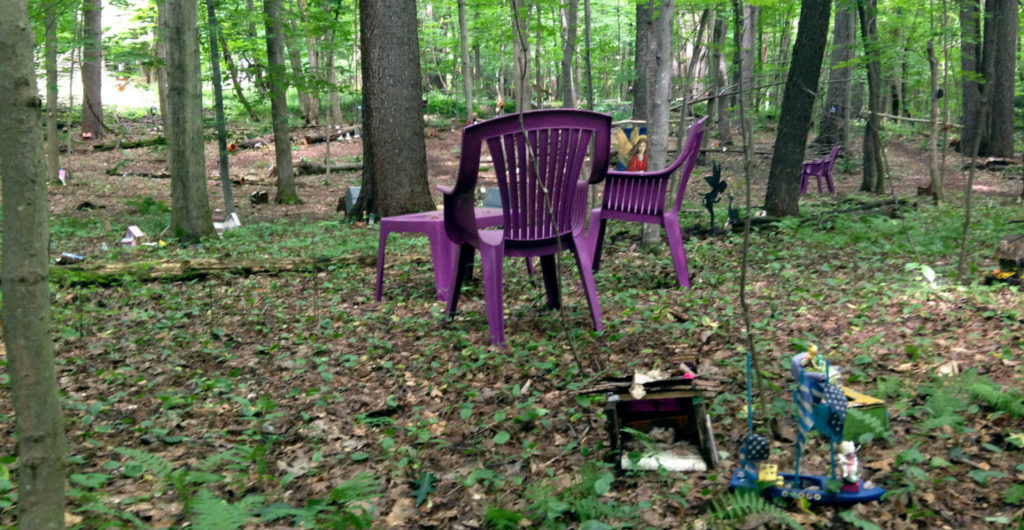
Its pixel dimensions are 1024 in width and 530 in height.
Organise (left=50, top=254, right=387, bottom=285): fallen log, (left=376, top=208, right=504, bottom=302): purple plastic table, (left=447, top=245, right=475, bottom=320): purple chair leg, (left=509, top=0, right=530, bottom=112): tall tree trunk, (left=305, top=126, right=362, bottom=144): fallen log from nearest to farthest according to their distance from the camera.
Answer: (left=509, top=0, right=530, bottom=112): tall tree trunk → (left=447, top=245, right=475, bottom=320): purple chair leg → (left=376, top=208, right=504, bottom=302): purple plastic table → (left=50, top=254, right=387, bottom=285): fallen log → (left=305, top=126, right=362, bottom=144): fallen log

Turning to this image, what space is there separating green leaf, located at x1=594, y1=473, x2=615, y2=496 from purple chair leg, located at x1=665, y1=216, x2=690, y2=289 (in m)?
2.78

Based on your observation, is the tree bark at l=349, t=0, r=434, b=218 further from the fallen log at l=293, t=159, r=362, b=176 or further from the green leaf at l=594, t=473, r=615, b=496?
the fallen log at l=293, t=159, r=362, b=176

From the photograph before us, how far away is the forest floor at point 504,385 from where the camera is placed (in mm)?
2133

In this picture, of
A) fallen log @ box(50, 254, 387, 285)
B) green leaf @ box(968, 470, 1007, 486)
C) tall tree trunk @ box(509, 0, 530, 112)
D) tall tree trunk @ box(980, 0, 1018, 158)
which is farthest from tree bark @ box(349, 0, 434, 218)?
tall tree trunk @ box(980, 0, 1018, 158)

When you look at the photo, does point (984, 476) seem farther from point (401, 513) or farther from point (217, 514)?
point (217, 514)

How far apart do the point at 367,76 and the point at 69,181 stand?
7900mm

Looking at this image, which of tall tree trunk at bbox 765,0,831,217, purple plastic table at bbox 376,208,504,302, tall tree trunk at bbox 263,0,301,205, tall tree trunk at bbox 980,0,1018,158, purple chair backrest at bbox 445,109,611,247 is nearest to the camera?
purple chair backrest at bbox 445,109,611,247

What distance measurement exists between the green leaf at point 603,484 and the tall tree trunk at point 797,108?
5636mm

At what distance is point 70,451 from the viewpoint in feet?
8.45

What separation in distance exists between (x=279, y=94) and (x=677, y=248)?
7.02 m

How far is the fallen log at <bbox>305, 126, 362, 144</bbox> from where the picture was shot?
63.5 ft

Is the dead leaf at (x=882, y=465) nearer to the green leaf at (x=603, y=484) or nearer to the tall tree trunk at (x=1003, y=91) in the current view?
the green leaf at (x=603, y=484)

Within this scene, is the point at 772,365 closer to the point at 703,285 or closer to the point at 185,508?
the point at 703,285

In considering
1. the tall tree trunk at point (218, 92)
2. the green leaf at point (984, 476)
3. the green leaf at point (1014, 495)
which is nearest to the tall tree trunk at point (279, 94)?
the tall tree trunk at point (218, 92)
